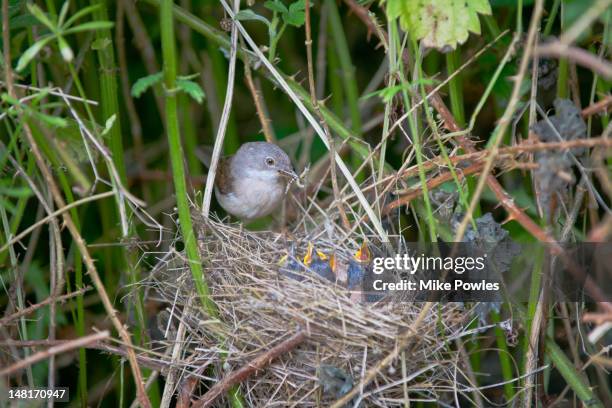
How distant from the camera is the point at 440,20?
236 cm

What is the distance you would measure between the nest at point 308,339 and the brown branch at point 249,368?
4 cm

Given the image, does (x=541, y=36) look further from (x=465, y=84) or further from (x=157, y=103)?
(x=157, y=103)

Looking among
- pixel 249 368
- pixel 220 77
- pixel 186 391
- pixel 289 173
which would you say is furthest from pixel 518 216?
pixel 220 77

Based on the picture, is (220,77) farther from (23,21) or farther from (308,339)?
(308,339)

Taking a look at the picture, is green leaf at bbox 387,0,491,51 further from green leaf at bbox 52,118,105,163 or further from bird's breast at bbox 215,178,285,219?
bird's breast at bbox 215,178,285,219

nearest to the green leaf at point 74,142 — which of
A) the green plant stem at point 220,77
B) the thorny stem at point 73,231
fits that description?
the thorny stem at point 73,231

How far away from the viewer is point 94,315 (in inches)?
160

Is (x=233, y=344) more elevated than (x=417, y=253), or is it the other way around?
(x=417, y=253)

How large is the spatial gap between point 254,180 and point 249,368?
138cm

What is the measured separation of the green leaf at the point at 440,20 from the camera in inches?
92.4

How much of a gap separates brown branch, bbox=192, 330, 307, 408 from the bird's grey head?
123cm

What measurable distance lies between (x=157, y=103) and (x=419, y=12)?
7.01 ft

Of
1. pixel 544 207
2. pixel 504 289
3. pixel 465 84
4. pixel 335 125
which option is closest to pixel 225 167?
pixel 335 125

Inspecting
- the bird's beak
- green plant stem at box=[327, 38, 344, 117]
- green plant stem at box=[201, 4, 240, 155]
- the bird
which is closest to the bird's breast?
the bird
